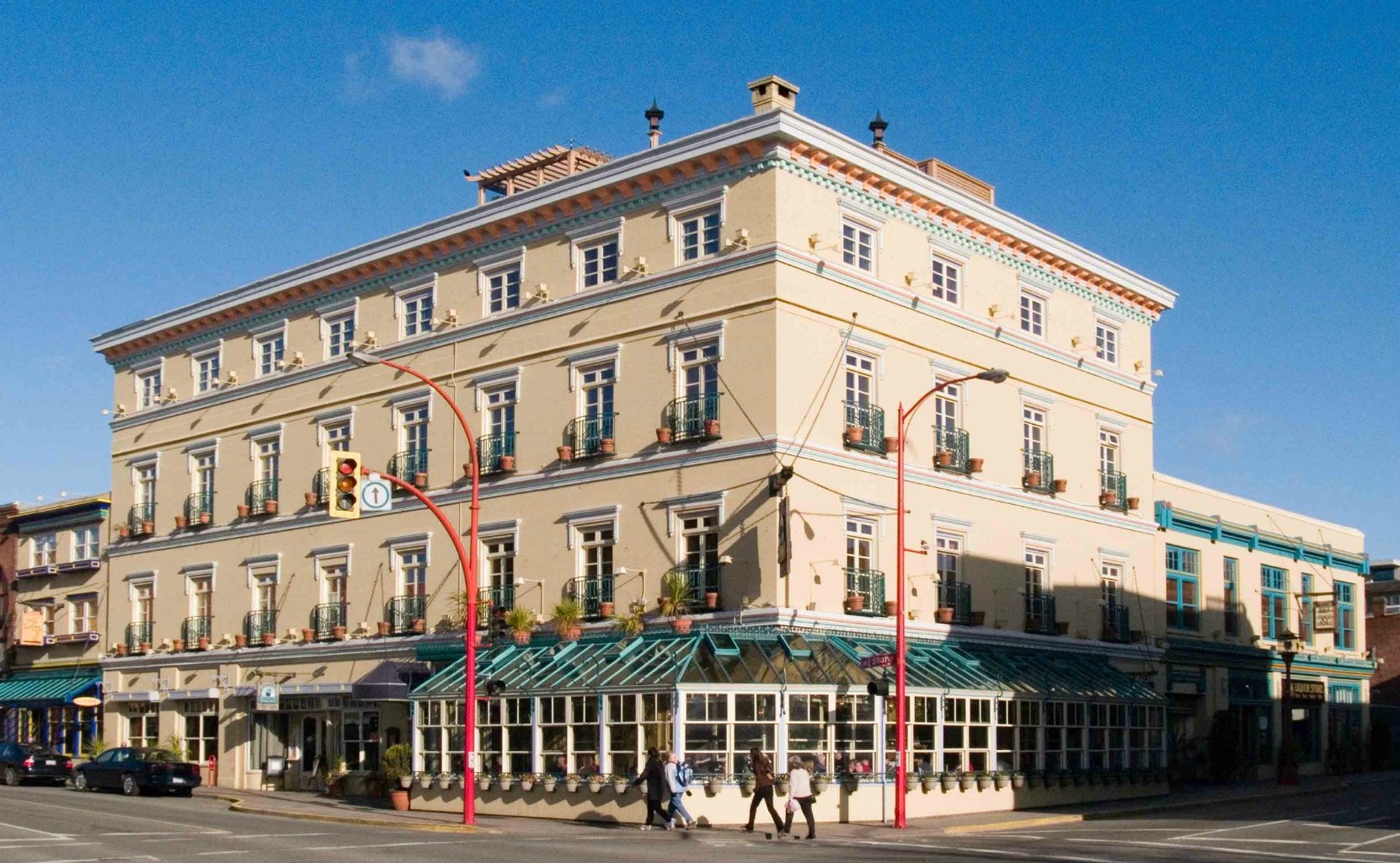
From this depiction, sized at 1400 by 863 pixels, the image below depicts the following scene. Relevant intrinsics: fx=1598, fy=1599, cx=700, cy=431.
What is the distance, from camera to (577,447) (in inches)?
1564

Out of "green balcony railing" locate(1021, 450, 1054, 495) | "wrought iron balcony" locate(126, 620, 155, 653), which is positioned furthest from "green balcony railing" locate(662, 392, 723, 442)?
"wrought iron balcony" locate(126, 620, 155, 653)

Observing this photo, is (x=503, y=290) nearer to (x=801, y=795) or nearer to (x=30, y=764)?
(x=801, y=795)

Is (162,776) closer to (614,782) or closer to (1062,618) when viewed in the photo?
(614,782)

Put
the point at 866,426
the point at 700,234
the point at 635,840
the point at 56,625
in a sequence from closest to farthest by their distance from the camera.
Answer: the point at 635,840, the point at 700,234, the point at 866,426, the point at 56,625

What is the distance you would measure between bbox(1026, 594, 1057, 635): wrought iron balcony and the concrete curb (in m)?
17.9

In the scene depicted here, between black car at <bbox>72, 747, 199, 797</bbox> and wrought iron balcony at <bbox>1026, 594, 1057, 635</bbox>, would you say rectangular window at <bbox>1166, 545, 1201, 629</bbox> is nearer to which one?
wrought iron balcony at <bbox>1026, 594, 1057, 635</bbox>

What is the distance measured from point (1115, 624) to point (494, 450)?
1900cm

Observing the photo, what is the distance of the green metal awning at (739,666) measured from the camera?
3394 cm

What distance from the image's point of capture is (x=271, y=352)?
49.8 metres

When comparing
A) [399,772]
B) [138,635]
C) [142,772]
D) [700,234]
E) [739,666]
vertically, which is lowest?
Answer: [142,772]

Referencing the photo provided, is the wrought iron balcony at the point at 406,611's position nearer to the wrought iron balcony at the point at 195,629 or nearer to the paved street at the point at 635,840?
the paved street at the point at 635,840

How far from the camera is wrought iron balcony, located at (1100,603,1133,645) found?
46.4 metres

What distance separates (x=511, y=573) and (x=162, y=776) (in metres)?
11.4

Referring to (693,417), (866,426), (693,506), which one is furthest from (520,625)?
(866,426)
